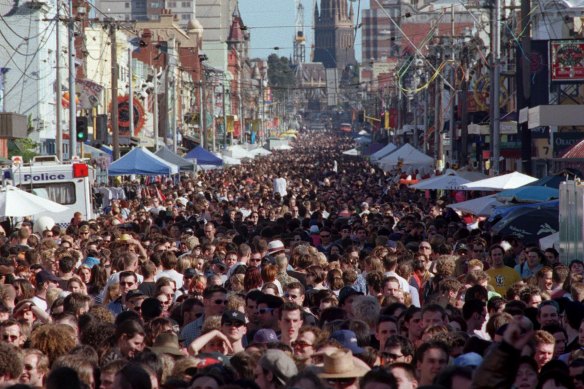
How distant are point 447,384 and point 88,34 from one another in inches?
2540

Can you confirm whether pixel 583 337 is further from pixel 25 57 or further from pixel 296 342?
pixel 25 57

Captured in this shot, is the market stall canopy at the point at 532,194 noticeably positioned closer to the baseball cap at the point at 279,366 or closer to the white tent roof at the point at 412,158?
the baseball cap at the point at 279,366

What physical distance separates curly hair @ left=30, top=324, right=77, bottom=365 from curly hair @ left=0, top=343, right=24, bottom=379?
39.6 inches

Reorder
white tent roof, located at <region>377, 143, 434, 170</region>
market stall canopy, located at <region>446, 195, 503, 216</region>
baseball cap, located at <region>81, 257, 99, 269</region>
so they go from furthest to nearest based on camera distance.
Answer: white tent roof, located at <region>377, 143, 434, 170</region>
market stall canopy, located at <region>446, 195, 503, 216</region>
baseball cap, located at <region>81, 257, 99, 269</region>

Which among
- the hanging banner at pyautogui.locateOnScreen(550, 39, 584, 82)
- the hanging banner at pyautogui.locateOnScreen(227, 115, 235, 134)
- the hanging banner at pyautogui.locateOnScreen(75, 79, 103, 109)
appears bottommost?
the hanging banner at pyautogui.locateOnScreen(227, 115, 235, 134)

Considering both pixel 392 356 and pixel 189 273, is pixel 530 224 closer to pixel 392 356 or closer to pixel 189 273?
pixel 189 273

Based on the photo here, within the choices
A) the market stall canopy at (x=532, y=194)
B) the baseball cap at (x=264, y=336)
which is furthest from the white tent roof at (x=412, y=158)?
the baseball cap at (x=264, y=336)

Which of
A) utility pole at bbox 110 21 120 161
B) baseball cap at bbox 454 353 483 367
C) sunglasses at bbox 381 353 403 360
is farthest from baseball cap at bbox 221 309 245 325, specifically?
utility pole at bbox 110 21 120 161

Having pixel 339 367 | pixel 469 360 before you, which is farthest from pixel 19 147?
pixel 339 367

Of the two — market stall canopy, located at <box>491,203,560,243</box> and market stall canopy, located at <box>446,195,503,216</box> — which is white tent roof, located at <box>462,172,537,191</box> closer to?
market stall canopy, located at <box>446,195,503,216</box>

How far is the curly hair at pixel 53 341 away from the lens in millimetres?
9727

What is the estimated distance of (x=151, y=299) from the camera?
40.0 ft

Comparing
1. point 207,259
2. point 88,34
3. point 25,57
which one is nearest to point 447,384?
point 207,259

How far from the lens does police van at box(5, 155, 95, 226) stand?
29812 millimetres
